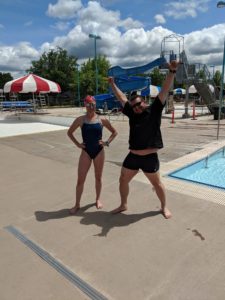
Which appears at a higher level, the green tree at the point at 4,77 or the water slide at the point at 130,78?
the green tree at the point at 4,77

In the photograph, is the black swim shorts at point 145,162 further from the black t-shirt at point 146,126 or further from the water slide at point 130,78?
the water slide at point 130,78

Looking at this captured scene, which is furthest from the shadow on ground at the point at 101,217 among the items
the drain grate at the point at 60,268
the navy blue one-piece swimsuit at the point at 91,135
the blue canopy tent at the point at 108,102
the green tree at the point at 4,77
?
the green tree at the point at 4,77

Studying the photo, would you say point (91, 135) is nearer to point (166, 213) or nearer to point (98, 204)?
point (98, 204)

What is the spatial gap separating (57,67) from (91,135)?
4818cm

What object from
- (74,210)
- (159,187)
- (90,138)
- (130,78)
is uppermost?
(130,78)

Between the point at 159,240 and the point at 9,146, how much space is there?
7466 mm

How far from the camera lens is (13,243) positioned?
3.29 metres

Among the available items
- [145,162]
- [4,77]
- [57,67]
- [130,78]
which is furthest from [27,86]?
[4,77]

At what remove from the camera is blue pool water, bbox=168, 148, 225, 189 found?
5.68 meters

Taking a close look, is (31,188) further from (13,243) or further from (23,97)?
(23,97)

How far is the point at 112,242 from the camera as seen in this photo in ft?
10.6

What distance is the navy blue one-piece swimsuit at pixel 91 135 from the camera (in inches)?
152

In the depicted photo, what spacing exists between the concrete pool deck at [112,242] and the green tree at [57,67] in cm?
4495

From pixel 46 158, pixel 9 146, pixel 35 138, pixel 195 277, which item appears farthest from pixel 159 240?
pixel 35 138
